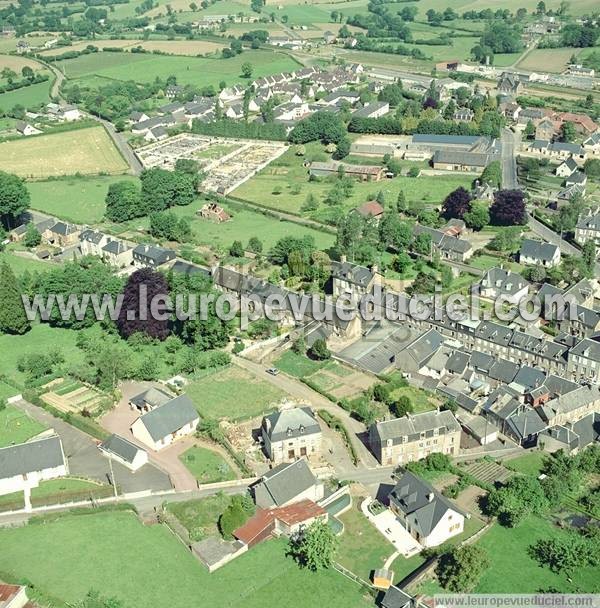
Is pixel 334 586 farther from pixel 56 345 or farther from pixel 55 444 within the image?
pixel 56 345

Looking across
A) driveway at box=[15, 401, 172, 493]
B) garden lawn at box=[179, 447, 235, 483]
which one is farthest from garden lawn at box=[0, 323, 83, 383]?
garden lawn at box=[179, 447, 235, 483]

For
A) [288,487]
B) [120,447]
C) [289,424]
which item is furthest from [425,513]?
[120,447]

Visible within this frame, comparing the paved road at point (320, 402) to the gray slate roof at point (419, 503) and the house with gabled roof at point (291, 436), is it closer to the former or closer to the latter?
the house with gabled roof at point (291, 436)

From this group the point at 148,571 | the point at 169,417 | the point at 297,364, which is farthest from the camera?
the point at 297,364

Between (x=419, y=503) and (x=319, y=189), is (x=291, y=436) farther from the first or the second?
(x=319, y=189)

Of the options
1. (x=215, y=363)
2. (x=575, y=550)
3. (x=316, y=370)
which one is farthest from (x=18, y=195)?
(x=575, y=550)

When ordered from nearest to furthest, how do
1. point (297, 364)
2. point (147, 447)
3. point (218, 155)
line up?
point (147, 447) → point (297, 364) → point (218, 155)
